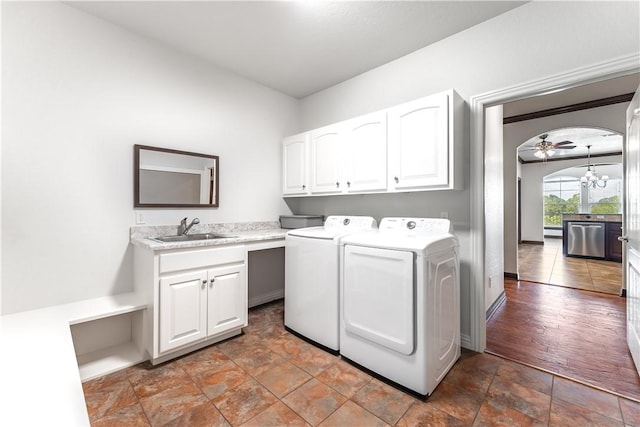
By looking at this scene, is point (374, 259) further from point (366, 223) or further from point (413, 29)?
point (413, 29)

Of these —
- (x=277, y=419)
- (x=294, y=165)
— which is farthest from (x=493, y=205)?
(x=277, y=419)

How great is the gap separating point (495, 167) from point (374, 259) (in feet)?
7.04

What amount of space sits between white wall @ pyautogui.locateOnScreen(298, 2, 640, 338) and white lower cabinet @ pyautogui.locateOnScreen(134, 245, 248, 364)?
145cm

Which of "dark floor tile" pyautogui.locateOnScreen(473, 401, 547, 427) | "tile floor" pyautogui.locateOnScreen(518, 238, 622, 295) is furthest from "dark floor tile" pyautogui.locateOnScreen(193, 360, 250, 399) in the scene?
"tile floor" pyautogui.locateOnScreen(518, 238, 622, 295)

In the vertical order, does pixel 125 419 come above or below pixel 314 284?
below

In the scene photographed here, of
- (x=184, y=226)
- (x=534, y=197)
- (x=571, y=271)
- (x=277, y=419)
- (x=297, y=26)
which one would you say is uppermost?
(x=297, y=26)

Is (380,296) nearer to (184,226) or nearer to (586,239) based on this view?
(184,226)

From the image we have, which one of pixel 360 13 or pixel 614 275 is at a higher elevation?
pixel 360 13

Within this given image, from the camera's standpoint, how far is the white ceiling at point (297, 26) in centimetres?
200

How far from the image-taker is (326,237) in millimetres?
2197

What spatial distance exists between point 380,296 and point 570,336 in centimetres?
196

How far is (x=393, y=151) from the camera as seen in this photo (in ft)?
7.67

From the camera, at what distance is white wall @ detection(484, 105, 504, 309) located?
272cm

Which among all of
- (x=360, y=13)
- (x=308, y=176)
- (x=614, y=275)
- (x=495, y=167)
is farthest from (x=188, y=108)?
(x=614, y=275)
